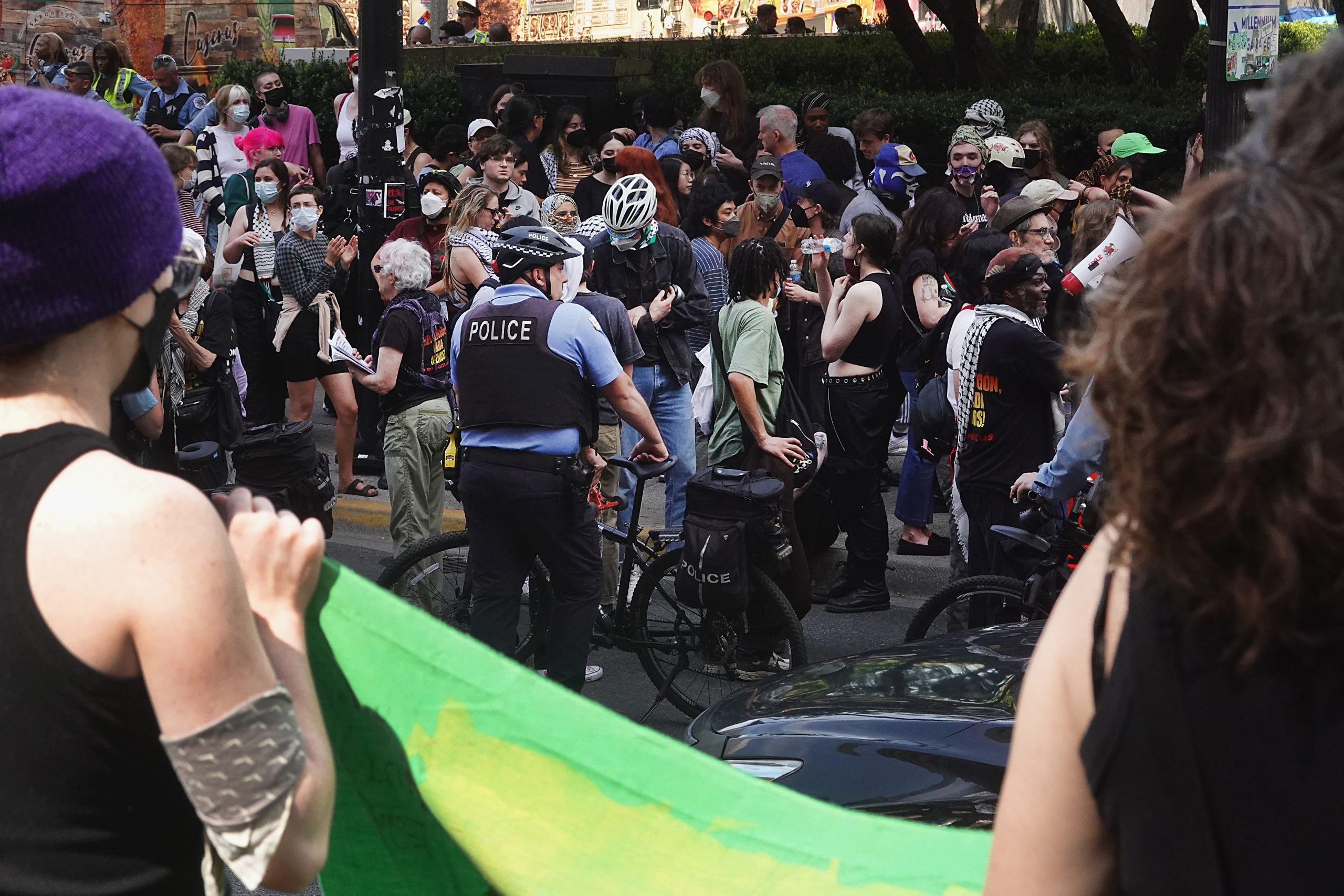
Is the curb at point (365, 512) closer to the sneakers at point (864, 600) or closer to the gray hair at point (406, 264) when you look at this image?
the gray hair at point (406, 264)

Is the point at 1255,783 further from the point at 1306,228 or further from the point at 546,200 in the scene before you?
the point at 546,200

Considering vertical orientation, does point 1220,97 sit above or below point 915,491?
above

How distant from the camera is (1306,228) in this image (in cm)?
104

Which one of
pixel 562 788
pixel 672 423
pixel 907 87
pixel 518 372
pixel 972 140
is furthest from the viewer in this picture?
pixel 907 87

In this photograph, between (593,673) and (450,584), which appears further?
(450,584)

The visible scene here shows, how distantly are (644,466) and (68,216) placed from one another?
501 cm

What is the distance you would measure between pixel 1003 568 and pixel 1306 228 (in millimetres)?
5260

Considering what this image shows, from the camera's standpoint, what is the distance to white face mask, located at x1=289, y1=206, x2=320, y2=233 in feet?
30.1

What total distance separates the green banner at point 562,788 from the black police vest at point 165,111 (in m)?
16.0

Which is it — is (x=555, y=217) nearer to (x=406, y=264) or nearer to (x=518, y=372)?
(x=406, y=264)

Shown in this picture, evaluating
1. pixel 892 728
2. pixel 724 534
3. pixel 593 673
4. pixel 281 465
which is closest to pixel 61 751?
pixel 892 728

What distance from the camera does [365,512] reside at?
30.8 feet

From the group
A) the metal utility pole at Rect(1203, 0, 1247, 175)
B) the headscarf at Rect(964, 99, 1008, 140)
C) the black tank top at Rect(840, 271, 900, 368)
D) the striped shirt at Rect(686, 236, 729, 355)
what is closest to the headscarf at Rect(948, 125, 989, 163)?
the headscarf at Rect(964, 99, 1008, 140)

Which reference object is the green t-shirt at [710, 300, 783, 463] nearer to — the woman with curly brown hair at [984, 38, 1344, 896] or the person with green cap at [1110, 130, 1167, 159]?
the person with green cap at [1110, 130, 1167, 159]
